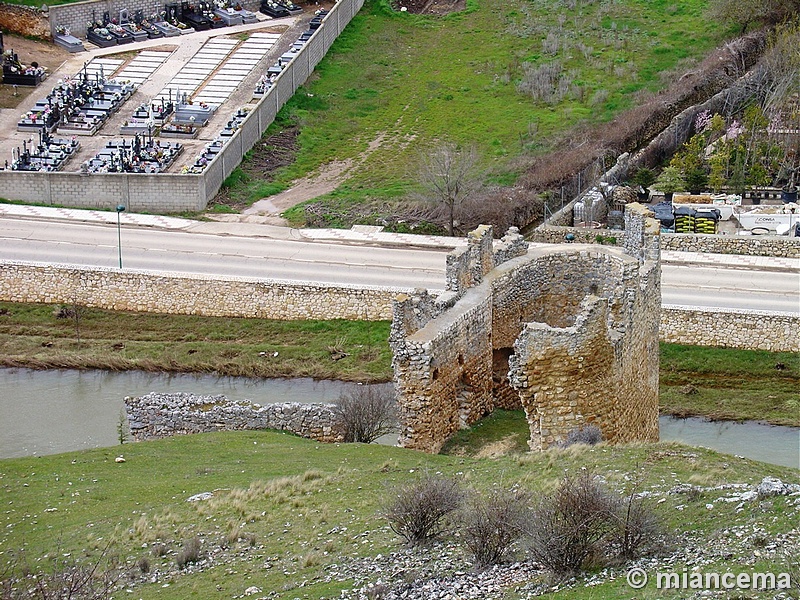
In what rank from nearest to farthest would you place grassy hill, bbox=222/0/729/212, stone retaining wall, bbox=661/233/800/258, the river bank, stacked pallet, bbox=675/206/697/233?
the river bank
stone retaining wall, bbox=661/233/800/258
stacked pallet, bbox=675/206/697/233
grassy hill, bbox=222/0/729/212

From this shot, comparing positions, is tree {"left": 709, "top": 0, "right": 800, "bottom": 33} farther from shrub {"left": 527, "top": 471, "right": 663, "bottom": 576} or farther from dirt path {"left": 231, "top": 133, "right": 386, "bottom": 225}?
shrub {"left": 527, "top": 471, "right": 663, "bottom": 576}

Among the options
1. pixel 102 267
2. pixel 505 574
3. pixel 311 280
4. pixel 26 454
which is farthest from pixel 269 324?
pixel 505 574

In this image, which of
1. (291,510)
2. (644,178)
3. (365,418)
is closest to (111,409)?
(365,418)

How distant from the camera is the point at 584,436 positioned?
43.5m

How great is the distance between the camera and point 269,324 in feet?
223

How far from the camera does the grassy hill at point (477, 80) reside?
86.0 meters

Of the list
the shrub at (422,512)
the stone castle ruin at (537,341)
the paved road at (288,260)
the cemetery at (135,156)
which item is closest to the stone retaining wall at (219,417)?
the stone castle ruin at (537,341)

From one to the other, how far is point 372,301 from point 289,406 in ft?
63.4

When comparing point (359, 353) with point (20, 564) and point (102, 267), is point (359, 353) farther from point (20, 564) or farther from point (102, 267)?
point (20, 564)

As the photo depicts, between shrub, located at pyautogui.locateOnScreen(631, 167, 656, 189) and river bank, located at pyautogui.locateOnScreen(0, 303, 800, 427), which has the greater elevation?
shrub, located at pyautogui.locateOnScreen(631, 167, 656, 189)

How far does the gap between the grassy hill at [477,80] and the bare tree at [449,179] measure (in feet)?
4.50

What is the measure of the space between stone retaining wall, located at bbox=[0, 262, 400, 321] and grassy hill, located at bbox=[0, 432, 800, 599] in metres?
20.5

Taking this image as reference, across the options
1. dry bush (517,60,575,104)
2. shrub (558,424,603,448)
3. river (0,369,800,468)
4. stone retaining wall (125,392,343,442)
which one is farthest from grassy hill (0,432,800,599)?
dry bush (517,60,575,104)

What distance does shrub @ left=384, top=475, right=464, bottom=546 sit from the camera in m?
35.8
